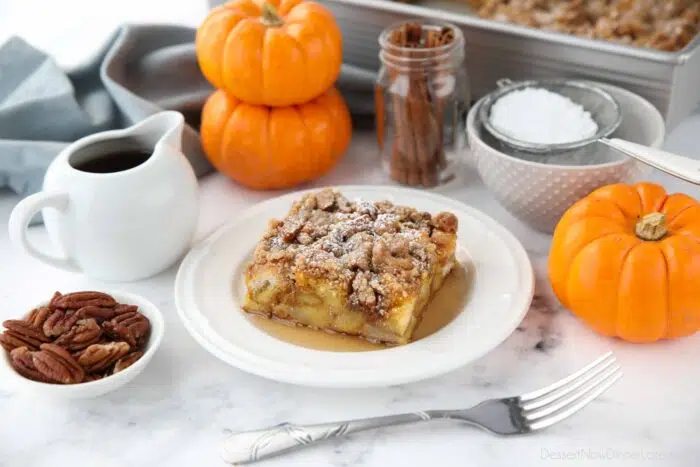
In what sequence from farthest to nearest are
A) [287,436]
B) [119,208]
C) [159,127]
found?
1. [159,127]
2. [119,208]
3. [287,436]

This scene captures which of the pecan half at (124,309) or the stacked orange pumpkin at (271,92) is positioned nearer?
the pecan half at (124,309)

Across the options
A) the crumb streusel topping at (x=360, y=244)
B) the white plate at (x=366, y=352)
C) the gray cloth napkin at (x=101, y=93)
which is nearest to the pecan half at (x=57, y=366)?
the white plate at (x=366, y=352)

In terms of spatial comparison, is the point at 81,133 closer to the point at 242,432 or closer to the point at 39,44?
the point at 39,44

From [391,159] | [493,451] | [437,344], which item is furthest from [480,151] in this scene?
[493,451]

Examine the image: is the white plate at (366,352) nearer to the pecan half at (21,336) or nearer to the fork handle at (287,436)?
the fork handle at (287,436)

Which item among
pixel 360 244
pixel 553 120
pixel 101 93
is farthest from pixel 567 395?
pixel 101 93

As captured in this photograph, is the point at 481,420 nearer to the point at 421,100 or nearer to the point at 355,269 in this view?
the point at 355,269

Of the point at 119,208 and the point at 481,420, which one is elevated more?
the point at 119,208
